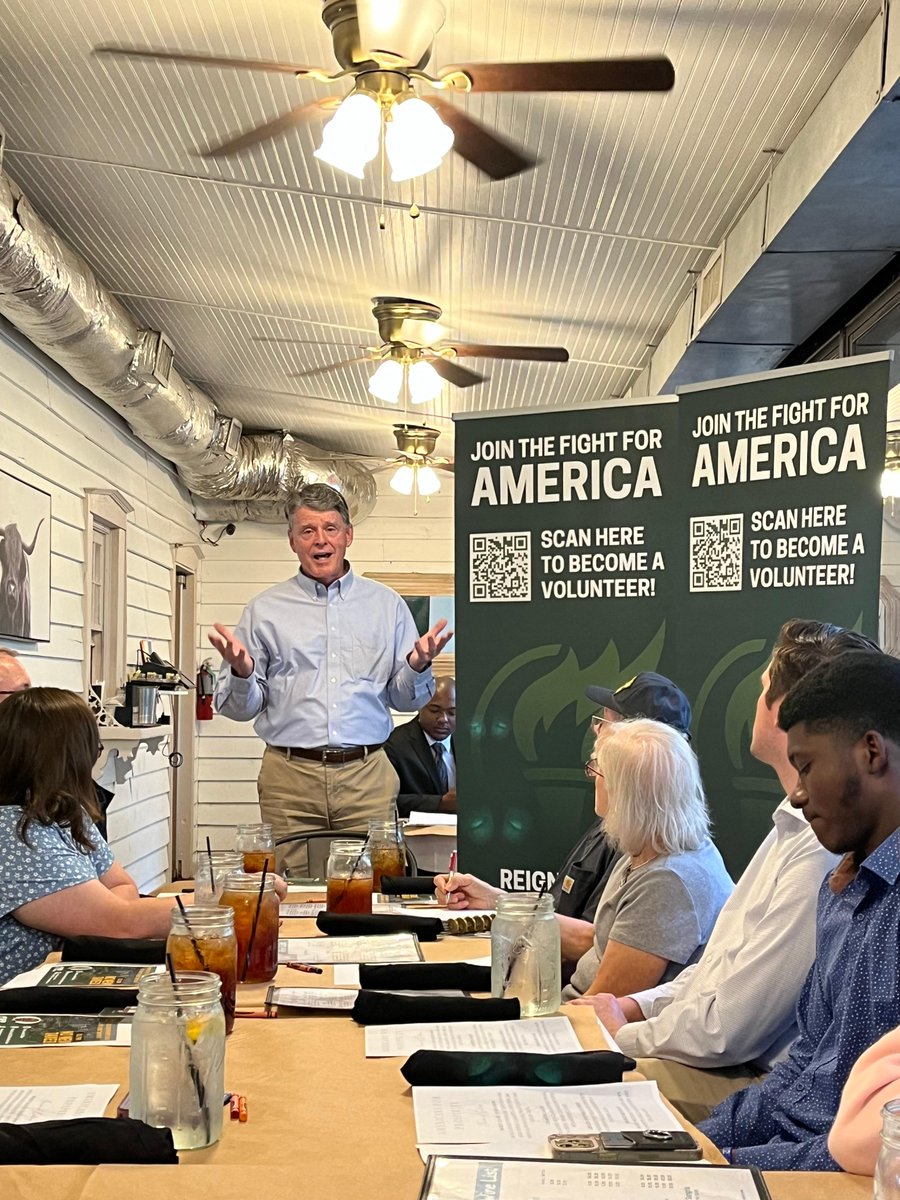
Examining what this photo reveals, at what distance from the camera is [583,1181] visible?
1203mm

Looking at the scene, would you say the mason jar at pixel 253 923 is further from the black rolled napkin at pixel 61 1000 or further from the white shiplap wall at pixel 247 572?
the white shiplap wall at pixel 247 572

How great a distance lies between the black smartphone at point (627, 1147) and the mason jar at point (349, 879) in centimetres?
139

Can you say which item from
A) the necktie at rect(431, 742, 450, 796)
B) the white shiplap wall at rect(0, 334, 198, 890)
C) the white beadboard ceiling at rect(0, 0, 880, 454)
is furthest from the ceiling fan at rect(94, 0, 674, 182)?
the necktie at rect(431, 742, 450, 796)

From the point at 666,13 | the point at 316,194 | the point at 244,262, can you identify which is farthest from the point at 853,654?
the point at 244,262

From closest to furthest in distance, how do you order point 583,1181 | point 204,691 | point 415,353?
1. point 583,1181
2. point 415,353
3. point 204,691

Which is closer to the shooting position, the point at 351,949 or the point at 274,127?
the point at 351,949

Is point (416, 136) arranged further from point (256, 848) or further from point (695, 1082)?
point (695, 1082)

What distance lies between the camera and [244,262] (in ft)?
17.5

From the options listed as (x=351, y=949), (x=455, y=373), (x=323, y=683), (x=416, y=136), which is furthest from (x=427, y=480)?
(x=351, y=949)

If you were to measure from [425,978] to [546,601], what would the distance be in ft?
7.62

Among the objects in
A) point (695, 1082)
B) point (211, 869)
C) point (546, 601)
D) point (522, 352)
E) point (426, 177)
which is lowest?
point (695, 1082)

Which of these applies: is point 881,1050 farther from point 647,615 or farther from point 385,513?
point 385,513

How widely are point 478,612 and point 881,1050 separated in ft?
10.2

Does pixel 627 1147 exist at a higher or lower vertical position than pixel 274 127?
lower
